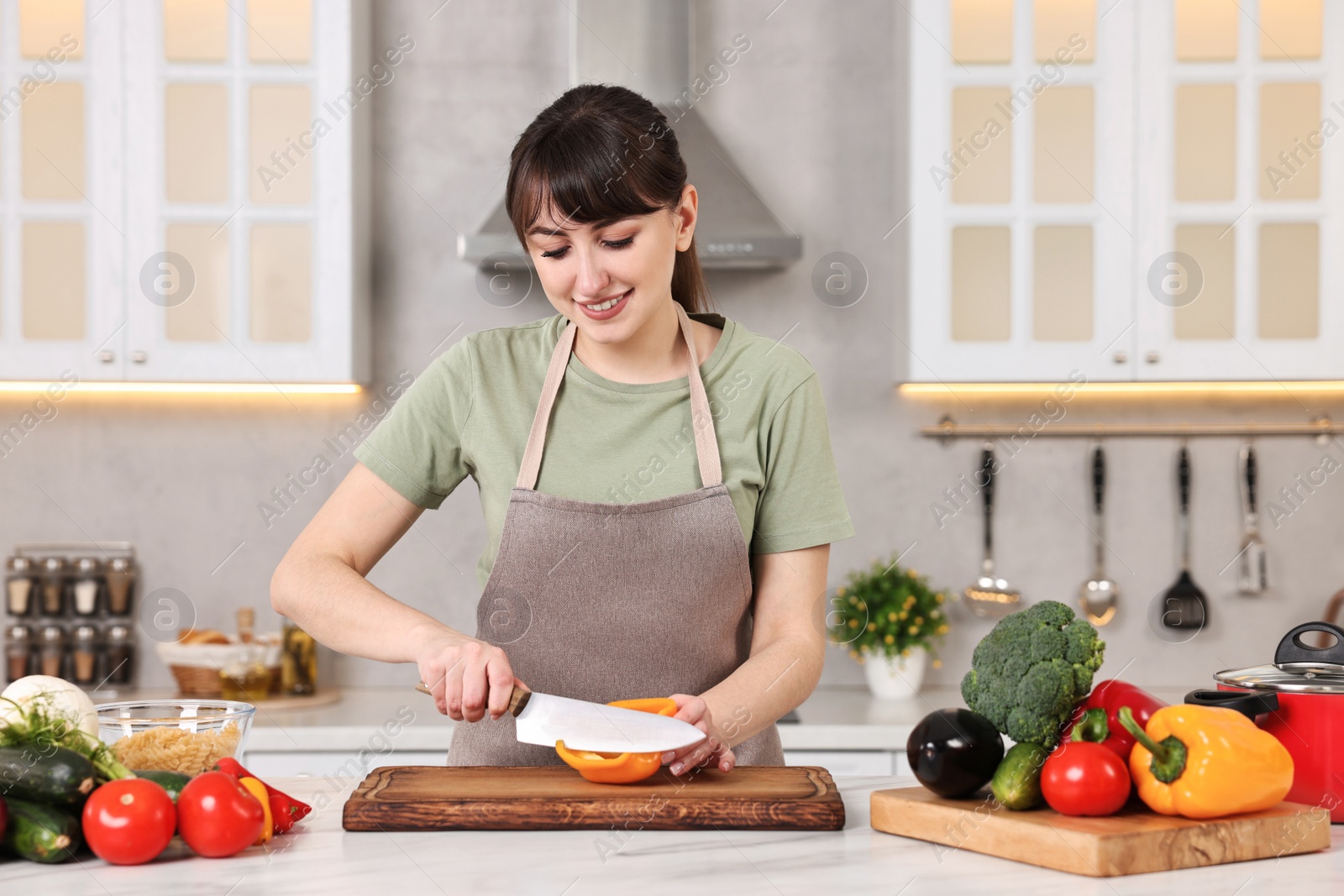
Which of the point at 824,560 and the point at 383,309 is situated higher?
the point at 383,309

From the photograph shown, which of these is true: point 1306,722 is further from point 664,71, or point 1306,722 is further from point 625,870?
point 664,71

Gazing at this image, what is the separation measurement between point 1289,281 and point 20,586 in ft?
9.65

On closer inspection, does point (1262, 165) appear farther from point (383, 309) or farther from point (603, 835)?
point (603, 835)

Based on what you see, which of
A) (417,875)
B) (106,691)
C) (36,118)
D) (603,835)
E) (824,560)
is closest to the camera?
(417,875)

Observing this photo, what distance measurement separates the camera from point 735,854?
1.00m

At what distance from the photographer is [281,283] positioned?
8.45 feet

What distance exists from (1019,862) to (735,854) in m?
0.23

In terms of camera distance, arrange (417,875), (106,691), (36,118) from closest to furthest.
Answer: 1. (417,875)
2. (36,118)
3. (106,691)

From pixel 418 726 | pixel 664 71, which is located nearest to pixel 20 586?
pixel 418 726

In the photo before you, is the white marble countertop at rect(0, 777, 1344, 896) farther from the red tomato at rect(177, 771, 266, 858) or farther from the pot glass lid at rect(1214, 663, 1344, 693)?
the pot glass lid at rect(1214, 663, 1344, 693)

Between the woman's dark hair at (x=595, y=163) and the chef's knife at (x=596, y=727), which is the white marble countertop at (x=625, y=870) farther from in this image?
the woman's dark hair at (x=595, y=163)

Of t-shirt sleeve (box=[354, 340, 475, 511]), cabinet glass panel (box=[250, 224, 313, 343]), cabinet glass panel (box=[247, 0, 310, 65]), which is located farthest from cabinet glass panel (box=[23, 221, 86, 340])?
t-shirt sleeve (box=[354, 340, 475, 511])

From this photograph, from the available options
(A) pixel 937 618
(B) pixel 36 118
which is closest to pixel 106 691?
(B) pixel 36 118

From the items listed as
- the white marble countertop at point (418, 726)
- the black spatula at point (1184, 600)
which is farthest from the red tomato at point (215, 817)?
the black spatula at point (1184, 600)
